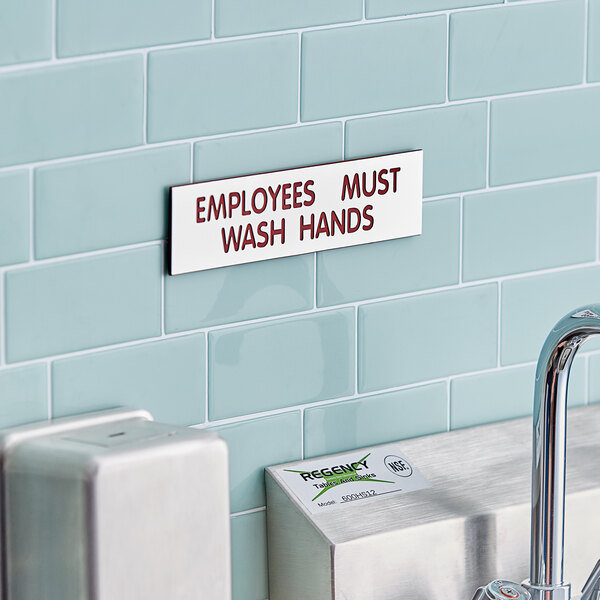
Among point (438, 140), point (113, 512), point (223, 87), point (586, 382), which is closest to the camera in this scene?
point (113, 512)

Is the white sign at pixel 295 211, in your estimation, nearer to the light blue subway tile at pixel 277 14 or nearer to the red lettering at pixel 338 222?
the red lettering at pixel 338 222

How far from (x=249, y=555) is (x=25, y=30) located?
48 centimetres

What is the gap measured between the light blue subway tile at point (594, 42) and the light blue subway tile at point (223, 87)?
1.00 feet

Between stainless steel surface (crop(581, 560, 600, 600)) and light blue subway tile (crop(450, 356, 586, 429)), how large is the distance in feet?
0.68

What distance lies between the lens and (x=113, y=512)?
2.73ft

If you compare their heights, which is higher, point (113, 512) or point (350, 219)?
point (350, 219)

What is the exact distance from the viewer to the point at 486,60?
1.04 meters

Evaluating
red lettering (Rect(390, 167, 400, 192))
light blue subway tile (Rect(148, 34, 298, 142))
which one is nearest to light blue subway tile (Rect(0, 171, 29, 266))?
light blue subway tile (Rect(148, 34, 298, 142))

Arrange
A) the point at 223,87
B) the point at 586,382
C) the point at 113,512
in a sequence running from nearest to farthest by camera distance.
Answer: the point at 113,512, the point at 223,87, the point at 586,382

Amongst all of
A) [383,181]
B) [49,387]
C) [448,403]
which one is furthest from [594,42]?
[49,387]

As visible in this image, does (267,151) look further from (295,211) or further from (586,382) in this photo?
(586,382)

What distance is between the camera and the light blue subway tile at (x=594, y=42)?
109 centimetres

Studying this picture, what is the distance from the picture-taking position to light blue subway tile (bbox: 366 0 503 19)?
98cm

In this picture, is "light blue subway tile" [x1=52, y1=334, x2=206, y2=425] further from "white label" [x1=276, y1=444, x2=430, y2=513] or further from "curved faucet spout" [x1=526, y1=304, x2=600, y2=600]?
"curved faucet spout" [x1=526, y1=304, x2=600, y2=600]
